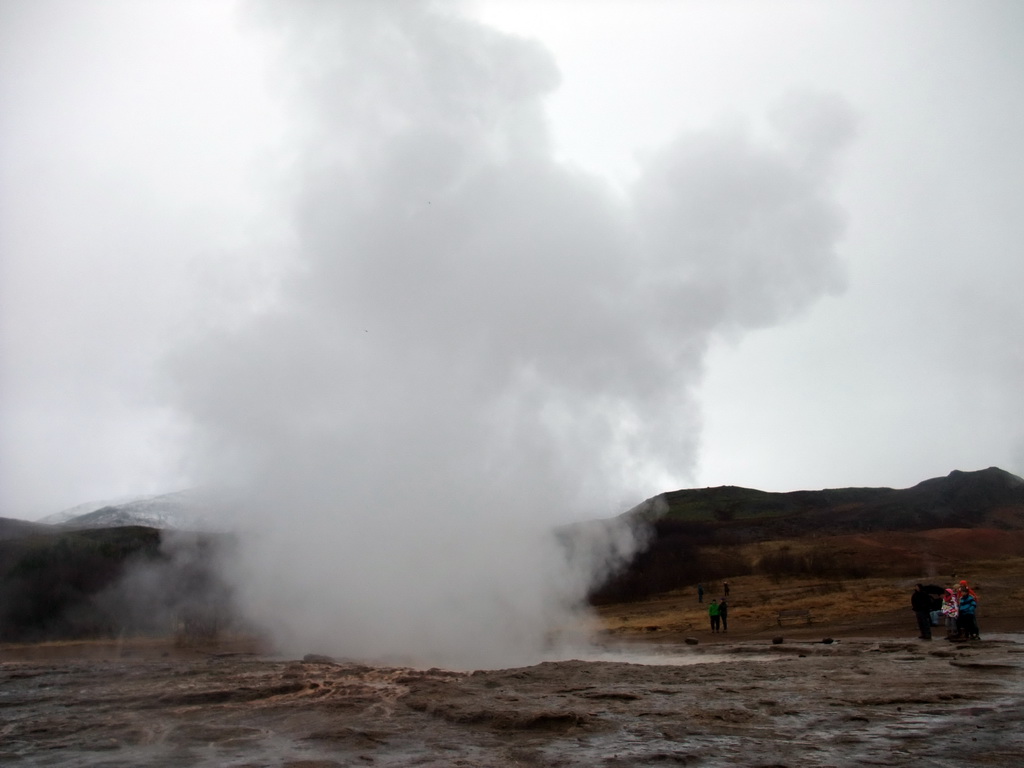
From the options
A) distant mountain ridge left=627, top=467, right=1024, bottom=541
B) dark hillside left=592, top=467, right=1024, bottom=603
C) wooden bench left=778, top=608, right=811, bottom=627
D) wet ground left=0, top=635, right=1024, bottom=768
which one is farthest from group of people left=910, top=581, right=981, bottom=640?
distant mountain ridge left=627, top=467, right=1024, bottom=541

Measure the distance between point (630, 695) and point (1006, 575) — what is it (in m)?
30.7

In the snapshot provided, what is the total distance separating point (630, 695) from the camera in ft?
48.6

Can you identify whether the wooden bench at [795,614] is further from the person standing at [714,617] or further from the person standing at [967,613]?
the person standing at [967,613]

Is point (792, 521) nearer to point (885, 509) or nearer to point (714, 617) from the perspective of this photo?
point (885, 509)

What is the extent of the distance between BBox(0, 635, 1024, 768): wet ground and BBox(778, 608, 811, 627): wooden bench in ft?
37.2

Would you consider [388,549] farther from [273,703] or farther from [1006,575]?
[1006,575]

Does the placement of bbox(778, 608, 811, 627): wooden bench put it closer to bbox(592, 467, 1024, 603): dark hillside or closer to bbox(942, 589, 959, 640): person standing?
bbox(942, 589, 959, 640): person standing

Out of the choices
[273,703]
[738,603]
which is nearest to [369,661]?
[273,703]

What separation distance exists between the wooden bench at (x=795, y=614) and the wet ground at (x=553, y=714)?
11.3 meters

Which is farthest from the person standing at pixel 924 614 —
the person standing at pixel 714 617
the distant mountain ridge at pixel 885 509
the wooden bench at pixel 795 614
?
the distant mountain ridge at pixel 885 509

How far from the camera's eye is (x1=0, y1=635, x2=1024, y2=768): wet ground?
10109 millimetres

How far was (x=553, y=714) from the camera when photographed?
12.6m

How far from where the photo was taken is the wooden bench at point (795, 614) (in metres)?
32.1

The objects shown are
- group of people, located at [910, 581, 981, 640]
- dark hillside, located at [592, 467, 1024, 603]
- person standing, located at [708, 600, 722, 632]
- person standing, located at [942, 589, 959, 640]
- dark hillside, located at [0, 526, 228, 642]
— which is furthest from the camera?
dark hillside, located at [592, 467, 1024, 603]
